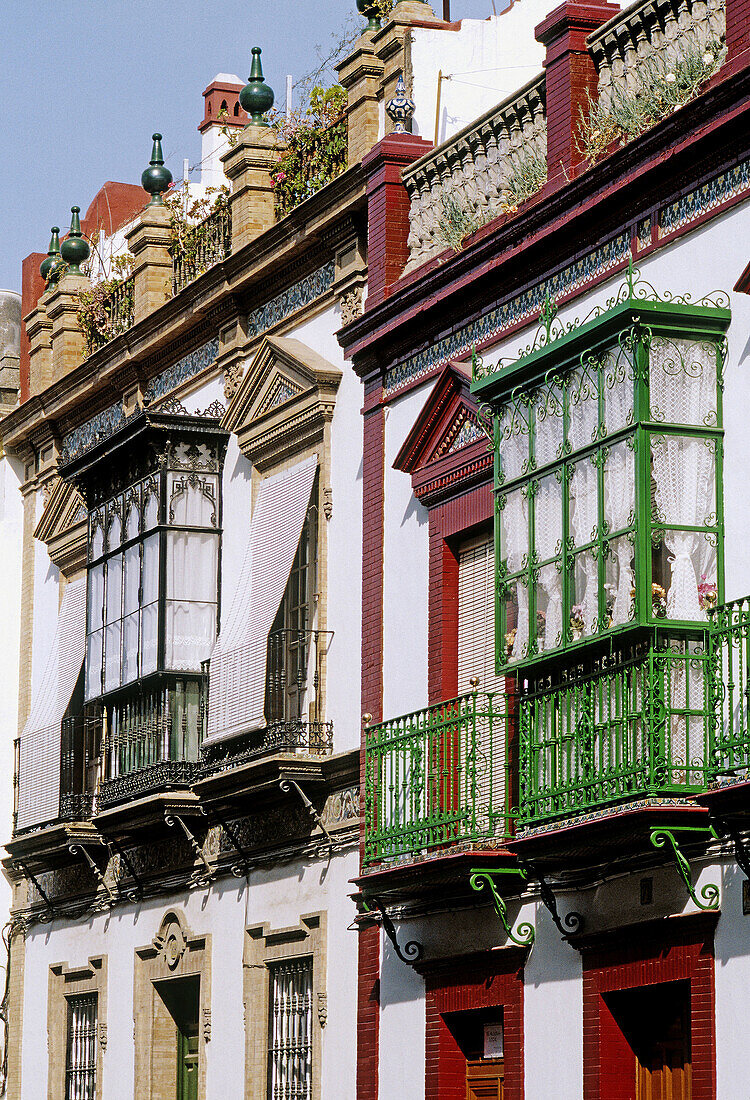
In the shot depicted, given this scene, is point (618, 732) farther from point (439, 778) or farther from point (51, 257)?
point (51, 257)

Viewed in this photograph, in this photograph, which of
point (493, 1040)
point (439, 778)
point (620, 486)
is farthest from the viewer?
point (493, 1040)

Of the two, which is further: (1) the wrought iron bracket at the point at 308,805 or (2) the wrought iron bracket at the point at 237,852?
(2) the wrought iron bracket at the point at 237,852

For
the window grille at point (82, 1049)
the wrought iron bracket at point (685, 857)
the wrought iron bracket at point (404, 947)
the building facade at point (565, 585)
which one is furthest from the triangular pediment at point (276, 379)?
the wrought iron bracket at point (685, 857)

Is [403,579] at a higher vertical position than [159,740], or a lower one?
higher

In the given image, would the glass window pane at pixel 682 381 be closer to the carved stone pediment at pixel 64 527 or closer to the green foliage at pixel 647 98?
the green foliage at pixel 647 98

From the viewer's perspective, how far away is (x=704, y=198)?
13172 mm

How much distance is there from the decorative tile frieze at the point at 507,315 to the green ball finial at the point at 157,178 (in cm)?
560

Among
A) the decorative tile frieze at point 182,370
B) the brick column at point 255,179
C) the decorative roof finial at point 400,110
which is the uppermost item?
the brick column at point 255,179

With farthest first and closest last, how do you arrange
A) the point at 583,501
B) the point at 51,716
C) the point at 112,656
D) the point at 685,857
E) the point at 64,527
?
the point at 64,527 < the point at 51,716 < the point at 112,656 < the point at 583,501 < the point at 685,857

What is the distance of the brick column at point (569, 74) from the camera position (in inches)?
576

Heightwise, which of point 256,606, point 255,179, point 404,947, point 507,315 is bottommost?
point 404,947

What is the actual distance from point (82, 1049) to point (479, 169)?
962cm

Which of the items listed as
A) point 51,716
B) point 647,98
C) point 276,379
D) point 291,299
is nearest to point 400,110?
point 291,299

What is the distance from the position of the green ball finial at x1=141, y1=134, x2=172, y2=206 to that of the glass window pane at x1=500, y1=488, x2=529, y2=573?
8546 millimetres
